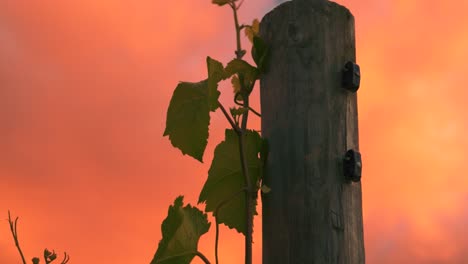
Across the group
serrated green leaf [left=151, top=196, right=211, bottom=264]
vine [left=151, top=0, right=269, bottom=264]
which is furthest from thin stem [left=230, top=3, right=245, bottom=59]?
serrated green leaf [left=151, top=196, right=211, bottom=264]

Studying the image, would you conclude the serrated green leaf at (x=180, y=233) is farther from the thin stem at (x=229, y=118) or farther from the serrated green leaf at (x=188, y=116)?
the thin stem at (x=229, y=118)

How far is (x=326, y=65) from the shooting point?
3.13m

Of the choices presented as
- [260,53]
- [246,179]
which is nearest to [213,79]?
[260,53]

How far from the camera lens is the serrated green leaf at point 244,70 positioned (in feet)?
10.1

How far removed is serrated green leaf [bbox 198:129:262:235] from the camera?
10.3 feet

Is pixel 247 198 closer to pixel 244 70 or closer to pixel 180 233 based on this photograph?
pixel 180 233

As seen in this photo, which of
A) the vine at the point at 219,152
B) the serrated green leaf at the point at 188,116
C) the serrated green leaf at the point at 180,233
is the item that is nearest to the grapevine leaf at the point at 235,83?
the vine at the point at 219,152

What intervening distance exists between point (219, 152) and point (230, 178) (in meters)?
0.14

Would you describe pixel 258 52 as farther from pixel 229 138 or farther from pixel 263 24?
pixel 229 138

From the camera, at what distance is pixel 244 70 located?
10.3 ft

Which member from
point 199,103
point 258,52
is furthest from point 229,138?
point 258,52

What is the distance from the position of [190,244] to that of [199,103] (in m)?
0.64

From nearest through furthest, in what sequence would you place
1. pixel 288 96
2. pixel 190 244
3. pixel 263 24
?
pixel 190 244, pixel 288 96, pixel 263 24

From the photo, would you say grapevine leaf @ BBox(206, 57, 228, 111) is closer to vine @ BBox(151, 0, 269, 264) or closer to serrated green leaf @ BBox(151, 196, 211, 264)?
vine @ BBox(151, 0, 269, 264)
